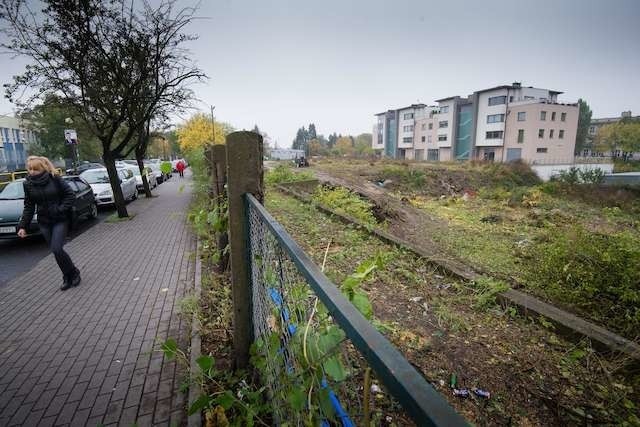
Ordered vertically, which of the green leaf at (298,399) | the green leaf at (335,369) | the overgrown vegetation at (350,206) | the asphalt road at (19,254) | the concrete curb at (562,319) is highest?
the green leaf at (335,369)

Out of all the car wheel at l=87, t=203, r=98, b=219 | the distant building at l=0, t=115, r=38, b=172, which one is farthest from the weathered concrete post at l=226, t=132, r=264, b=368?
the distant building at l=0, t=115, r=38, b=172

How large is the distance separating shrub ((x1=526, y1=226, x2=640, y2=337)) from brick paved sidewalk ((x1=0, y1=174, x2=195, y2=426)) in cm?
500

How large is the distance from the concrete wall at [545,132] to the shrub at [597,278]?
4659 centimetres

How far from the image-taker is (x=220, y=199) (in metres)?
4.82

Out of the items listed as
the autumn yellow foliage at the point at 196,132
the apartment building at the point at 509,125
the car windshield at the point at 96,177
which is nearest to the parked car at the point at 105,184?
the car windshield at the point at 96,177

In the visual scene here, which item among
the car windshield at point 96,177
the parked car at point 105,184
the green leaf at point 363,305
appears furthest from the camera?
the car windshield at point 96,177

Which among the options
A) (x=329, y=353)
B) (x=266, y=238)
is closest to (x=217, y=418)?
(x=266, y=238)

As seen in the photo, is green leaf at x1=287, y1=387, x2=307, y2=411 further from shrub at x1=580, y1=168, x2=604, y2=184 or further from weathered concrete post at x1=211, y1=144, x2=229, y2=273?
shrub at x1=580, y1=168, x2=604, y2=184

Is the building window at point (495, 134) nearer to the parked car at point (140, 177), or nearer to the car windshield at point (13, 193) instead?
the parked car at point (140, 177)

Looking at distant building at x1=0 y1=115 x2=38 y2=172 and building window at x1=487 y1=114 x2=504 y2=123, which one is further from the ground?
building window at x1=487 y1=114 x2=504 y2=123

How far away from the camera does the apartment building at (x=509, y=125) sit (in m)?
46.0

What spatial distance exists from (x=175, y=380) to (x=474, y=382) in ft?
9.08

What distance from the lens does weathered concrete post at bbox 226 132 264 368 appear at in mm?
2359

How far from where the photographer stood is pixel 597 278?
4703 mm
